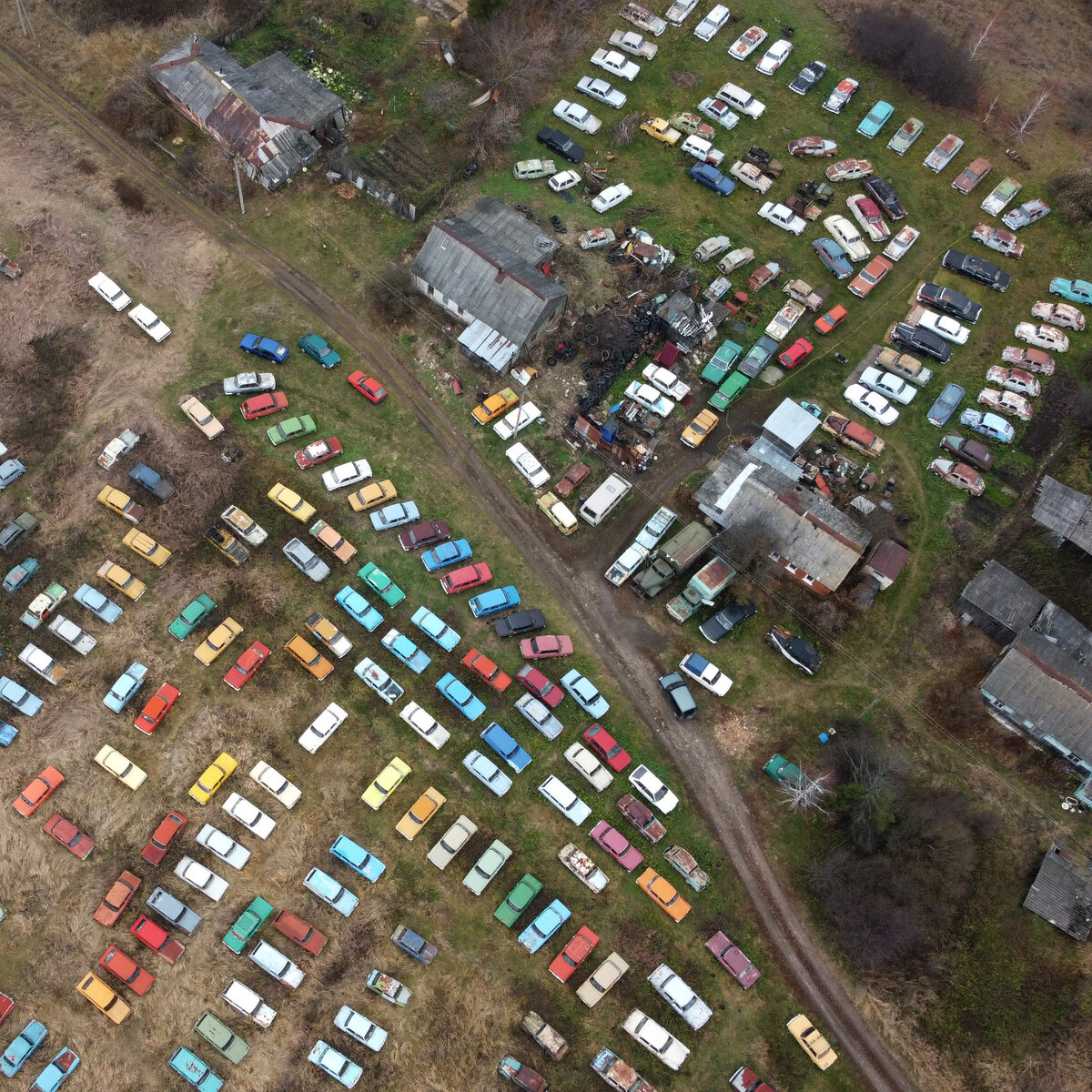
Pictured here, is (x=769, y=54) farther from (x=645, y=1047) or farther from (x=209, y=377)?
(x=645, y=1047)

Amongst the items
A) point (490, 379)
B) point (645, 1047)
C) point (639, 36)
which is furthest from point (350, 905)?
point (639, 36)

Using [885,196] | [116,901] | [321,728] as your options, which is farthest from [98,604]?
[885,196]

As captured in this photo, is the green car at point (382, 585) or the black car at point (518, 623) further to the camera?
the green car at point (382, 585)

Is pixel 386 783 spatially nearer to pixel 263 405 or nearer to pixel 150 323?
pixel 263 405

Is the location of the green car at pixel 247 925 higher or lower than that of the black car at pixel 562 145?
lower

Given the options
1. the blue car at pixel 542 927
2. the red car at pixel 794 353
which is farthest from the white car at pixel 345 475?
the red car at pixel 794 353

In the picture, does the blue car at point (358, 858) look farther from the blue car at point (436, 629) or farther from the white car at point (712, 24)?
the white car at point (712, 24)

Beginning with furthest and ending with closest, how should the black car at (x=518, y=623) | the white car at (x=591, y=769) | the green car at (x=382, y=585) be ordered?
the green car at (x=382, y=585)
the black car at (x=518, y=623)
the white car at (x=591, y=769)

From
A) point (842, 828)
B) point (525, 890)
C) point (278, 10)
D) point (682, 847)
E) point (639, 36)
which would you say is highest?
point (639, 36)

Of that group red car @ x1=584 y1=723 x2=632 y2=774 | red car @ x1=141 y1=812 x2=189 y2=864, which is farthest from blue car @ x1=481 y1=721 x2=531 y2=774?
red car @ x1=141 y1=812 x2=189 y2=864
